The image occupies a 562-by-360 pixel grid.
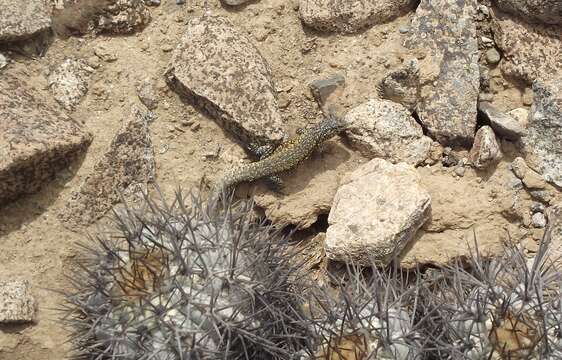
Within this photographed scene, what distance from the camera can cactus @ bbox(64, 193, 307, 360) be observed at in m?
2.39

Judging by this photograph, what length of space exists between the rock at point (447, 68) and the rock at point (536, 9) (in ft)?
0.65

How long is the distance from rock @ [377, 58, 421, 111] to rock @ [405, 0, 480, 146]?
45mm

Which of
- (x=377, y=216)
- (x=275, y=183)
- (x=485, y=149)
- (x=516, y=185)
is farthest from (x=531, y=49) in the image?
(x=275, y=183)

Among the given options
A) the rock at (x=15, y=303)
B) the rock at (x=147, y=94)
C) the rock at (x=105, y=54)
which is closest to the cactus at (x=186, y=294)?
the rock at (x=15, y=303)

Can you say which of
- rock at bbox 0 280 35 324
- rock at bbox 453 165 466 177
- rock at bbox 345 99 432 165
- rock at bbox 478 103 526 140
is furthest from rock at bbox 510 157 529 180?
rock at bbox 0 280 35 324

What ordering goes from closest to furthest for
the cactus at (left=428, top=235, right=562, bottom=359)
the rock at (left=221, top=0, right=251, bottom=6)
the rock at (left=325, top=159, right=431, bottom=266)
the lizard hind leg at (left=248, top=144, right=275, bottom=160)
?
the cactus at (left=428, top=235, right=562, bottom=359), the rock at (left=325, top=159, right=431, bottom=266), the lizard hind leg at (left=248, top=144, right=275, bottom=160), the rock at (left=221, top=0, right=251, bottom=6)

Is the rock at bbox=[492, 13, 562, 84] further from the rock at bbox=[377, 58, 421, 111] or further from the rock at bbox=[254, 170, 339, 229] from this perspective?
the rock at bbox=[254, 170, 339, 229]

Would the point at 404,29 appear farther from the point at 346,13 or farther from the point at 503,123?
the point at 503,123

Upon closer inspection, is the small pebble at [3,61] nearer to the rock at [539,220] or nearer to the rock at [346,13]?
the rock at [346,13]

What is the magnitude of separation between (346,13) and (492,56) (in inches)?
33.9

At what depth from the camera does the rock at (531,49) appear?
12.3ft

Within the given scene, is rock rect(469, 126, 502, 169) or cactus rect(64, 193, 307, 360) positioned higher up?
rock rect(469, 126, 502, 169)

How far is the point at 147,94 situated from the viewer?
379 cm

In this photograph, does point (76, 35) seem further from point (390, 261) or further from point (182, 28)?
point (390, 261)
